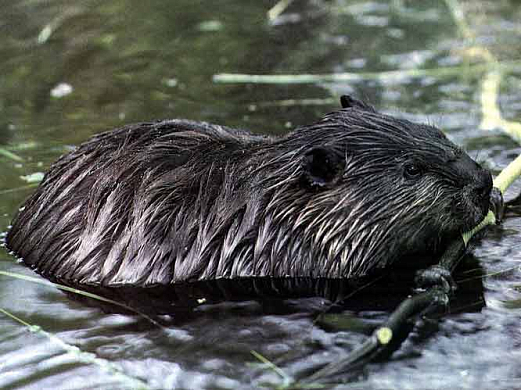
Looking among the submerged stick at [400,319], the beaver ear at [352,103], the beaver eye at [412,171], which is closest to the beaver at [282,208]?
the beaver eye at [412,171]

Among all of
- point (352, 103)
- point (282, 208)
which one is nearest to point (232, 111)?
point (352, 103)

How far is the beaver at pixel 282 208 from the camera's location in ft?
12.1

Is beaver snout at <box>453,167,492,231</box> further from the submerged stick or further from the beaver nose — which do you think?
the submerged stick

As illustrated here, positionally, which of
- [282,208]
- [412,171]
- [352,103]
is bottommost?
[282,208]

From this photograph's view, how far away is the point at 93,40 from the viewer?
771cm

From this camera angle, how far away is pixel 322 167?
12.1 ft

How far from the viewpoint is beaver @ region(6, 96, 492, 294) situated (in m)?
3.69

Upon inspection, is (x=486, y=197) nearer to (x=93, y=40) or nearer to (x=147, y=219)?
(x=147, y=219)

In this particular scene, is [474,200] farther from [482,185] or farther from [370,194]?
[370,194]

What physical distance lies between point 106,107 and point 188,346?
3.25 m

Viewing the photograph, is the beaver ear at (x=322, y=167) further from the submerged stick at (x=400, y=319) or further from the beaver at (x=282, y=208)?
the submerged stick at (x=400, y=319)

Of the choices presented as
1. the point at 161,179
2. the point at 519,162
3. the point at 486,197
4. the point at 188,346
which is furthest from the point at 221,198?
the point at 519,162

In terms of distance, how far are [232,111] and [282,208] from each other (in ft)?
8.02

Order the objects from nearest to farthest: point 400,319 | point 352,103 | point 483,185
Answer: point 400,319 → point 483,185 → point 352,103
